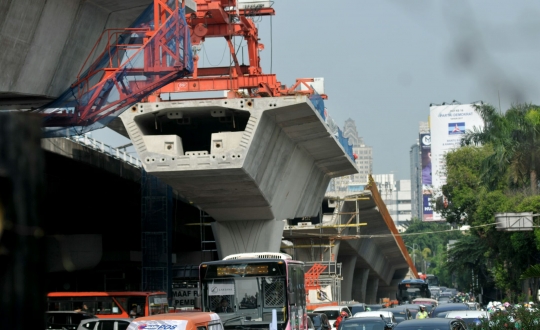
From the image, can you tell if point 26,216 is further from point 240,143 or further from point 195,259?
point 195,259

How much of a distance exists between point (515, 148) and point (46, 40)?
33611 mm

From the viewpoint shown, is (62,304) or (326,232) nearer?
(62,304)

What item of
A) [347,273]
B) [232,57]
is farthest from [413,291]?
[232,57]

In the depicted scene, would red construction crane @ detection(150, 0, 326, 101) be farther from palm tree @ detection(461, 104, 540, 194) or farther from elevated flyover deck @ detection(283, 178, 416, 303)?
elevated flyover deck @ detection(283, 178, 416, 303)

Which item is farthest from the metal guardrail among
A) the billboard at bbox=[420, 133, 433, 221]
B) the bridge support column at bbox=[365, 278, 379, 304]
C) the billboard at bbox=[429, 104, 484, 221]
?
the billboard at bbox=[420, 133, 433, 221]

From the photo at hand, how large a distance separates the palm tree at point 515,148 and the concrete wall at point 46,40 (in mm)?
29784

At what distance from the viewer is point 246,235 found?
41875 mm

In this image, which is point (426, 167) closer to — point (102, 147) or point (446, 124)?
point (446, 124)

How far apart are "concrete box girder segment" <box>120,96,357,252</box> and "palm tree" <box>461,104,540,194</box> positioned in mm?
10461

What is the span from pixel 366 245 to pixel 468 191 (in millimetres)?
11469

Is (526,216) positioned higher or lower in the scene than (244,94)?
lower

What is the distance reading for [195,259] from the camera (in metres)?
64.9

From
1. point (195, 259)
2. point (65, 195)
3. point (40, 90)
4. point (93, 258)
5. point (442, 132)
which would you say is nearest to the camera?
point (40, 90)

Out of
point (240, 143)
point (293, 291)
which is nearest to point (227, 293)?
point (293, 291)
